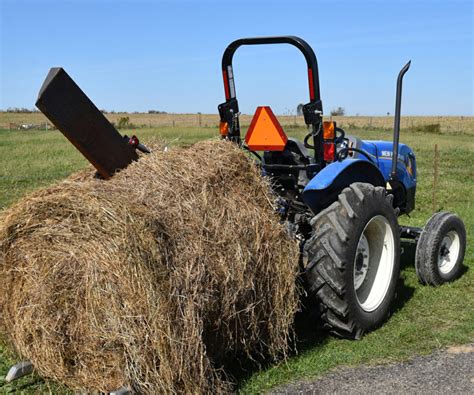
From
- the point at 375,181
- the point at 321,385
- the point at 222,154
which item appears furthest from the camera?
the point at 375,181

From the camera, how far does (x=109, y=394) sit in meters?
3.15

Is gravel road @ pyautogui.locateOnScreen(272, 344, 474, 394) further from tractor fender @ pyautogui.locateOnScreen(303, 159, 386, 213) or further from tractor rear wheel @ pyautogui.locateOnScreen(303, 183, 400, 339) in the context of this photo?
tractor fender @ pyautogui.locateOnScreen(303, 159, 386, 213)

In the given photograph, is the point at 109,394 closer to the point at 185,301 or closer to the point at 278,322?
the point at 185,301

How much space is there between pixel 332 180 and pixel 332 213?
0.30 m

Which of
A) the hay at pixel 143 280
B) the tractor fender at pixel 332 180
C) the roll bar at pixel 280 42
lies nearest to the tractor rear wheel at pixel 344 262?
the tractor fender at pixel 332 180

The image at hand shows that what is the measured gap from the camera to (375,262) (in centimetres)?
511

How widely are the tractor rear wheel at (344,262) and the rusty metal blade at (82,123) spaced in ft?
5.11

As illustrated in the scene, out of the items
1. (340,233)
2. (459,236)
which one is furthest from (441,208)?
(340,233)

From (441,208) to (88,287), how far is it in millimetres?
8906

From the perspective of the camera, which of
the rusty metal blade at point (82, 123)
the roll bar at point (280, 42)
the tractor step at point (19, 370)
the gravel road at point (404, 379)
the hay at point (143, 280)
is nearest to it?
the hay at point (143, 280)

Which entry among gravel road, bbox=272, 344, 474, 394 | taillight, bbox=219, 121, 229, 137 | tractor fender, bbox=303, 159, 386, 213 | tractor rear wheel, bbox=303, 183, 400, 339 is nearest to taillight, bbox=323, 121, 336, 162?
tractor fender, bbox=303, 159, 386, 213

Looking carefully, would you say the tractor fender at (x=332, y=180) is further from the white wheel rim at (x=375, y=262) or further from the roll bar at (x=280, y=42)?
the roll bar at (x=280, y=42)

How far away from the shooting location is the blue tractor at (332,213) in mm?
4328

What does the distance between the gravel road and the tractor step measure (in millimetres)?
1544
